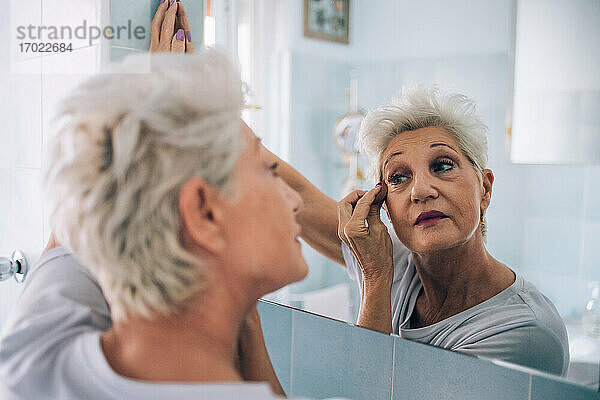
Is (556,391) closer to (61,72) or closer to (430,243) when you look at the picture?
(430,243)

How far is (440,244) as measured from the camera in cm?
77

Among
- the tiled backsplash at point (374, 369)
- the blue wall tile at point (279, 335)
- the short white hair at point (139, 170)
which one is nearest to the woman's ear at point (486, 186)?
the tiled backsplash at point (374, 369)

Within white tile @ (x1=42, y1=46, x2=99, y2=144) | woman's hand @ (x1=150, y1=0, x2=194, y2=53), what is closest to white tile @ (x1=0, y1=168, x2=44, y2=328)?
white tile @ (x1=42, y1=46, x2=99, y2=144)

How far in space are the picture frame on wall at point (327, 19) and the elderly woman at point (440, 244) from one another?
0.16 metres

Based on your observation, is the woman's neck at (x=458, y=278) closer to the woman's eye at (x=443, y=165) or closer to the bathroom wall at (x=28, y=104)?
the woman's eye at (x=443, y=165)

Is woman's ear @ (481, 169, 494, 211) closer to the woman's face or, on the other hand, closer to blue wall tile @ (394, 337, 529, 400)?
the woman's face

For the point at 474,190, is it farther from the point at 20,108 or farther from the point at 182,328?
the point at 20,108

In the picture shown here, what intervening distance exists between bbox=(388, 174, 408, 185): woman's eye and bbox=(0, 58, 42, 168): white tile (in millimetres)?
752

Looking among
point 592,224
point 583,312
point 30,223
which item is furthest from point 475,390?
point 30,223

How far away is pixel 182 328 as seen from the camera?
1.74ft

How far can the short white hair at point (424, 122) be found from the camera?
2.43ft

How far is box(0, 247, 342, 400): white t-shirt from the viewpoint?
50cm

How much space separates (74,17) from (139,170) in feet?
2.35

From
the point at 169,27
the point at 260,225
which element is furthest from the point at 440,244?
the point at 169,27
